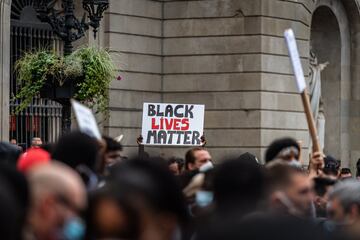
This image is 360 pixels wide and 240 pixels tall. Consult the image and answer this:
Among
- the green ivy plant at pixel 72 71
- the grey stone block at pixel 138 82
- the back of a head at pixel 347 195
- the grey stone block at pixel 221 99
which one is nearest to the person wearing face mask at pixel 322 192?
the back of a head at pixel 347 195

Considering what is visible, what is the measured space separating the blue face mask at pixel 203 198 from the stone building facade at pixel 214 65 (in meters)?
17.0

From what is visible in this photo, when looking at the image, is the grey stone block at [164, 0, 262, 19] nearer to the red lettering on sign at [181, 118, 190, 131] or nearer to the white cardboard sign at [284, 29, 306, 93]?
the red lettering on sign at [181, 118, 190, 131]

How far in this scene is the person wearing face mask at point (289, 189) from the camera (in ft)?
23.0

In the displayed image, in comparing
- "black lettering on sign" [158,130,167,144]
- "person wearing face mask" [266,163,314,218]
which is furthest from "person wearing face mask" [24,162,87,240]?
"black lettering on sign" [158,130,167,144]

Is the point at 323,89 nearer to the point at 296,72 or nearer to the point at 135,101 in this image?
the point at 135,101

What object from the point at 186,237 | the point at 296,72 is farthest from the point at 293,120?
the point at 186,237

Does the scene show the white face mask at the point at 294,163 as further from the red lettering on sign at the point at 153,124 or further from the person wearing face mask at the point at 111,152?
the red lettering on sign at the point at 153,124

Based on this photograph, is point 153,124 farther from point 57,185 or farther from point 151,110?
point 57,185

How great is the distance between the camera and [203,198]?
8.98m

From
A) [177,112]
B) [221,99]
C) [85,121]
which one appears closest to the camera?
[85,121]

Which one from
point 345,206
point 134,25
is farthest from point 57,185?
point 134,25

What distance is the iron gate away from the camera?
24.3 meters

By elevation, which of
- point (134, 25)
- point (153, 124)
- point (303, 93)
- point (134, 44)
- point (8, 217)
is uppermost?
point (134, 25)

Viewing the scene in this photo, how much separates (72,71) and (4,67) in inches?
172
